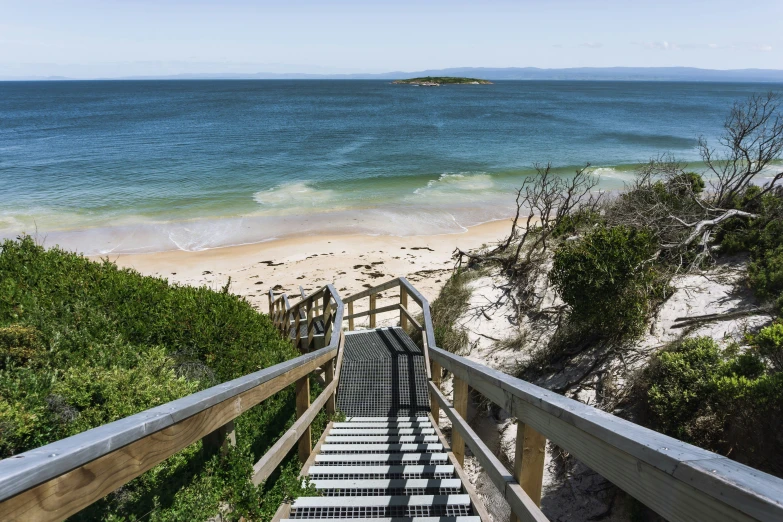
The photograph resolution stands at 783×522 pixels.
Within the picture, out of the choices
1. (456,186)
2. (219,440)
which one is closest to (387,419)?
(219,440)

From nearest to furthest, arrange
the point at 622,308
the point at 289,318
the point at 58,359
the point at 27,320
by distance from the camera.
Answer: the point at 58,359, the point at 27,320, the point at 622,308, the point at 289,318

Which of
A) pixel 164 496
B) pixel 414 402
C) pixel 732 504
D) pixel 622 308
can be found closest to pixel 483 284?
pixel 622 308

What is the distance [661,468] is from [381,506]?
201cm

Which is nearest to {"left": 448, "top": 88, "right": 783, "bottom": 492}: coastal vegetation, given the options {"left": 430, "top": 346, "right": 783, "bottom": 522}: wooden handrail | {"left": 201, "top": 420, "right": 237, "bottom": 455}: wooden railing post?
{"left": 430, "top": 346, "right": 783, "bottom": 522}: wooden handrail

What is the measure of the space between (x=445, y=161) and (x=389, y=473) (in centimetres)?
3093

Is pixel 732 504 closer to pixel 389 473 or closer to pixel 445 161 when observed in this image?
pixel 389 473

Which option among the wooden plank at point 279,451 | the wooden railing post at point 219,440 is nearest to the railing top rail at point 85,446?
the wooden railing post at point 219,440

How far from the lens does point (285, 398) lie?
15.6 feet

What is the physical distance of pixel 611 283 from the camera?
677cm

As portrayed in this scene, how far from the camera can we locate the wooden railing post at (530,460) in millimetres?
1821

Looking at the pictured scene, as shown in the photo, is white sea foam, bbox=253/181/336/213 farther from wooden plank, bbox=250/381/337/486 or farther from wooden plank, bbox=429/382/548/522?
wooden plank, bbox=429/382/548/522

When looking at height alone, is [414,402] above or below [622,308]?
below

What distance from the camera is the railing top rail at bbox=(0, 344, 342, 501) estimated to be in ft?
3.13

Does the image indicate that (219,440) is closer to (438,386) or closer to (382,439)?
(382,439)
